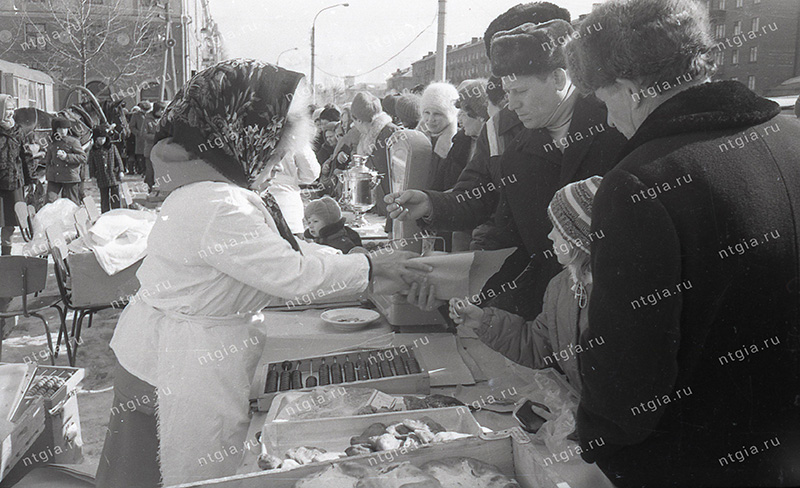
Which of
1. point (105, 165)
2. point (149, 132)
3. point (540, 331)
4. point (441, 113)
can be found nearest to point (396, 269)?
point (540, 331)

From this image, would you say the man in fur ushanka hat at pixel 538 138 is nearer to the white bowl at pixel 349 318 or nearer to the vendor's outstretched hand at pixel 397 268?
the vendor's outstretched hand at pixel 397 268

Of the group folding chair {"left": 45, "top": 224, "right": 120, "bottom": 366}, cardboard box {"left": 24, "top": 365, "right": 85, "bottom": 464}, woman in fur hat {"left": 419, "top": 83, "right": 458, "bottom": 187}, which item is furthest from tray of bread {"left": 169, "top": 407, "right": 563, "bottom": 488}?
folding chair {"left": 45, "top": 224, "right": 120, "bottom": 366}

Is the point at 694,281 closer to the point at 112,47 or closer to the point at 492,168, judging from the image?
the point at 492,168

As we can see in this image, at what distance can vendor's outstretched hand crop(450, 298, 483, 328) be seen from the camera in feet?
6.25

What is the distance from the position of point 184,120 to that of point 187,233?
12.0 inches

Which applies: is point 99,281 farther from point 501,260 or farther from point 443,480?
point 443,480

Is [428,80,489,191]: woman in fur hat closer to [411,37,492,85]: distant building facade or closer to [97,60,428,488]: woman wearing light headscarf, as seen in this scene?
[97,60,428,488]: woman wearing light headscarf

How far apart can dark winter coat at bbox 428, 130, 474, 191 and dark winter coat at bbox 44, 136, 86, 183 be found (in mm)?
5905

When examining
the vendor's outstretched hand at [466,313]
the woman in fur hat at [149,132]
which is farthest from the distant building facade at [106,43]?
the vendor's outstretched hand at [466,313]

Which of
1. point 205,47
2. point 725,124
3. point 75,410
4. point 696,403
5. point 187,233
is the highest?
point 205,47

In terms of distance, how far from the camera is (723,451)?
1.10 meters

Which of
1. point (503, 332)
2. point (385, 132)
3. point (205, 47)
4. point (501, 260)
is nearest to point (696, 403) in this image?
point (503, 332)

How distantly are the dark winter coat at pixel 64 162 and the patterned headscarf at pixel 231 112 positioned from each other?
22.7 ft

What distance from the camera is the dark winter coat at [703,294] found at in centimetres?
101
